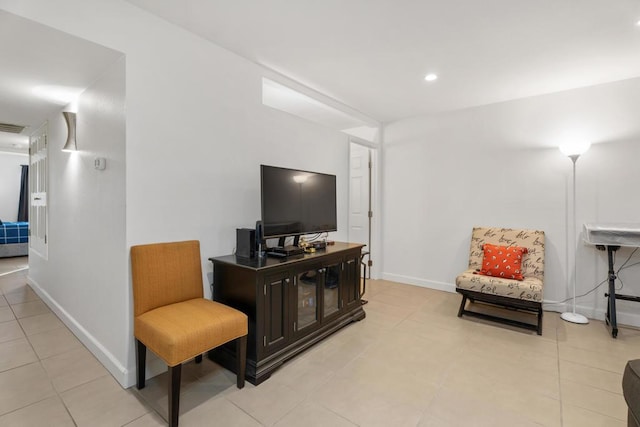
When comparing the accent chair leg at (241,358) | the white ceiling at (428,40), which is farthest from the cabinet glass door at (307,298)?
the white ceiling at (428,40)

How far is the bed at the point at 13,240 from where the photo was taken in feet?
20.3

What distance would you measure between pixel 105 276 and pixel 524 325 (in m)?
3.83

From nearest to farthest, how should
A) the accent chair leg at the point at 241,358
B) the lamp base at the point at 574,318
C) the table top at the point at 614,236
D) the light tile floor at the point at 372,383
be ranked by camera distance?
the light tile floor at the point at 372,383
the accent chair leg at the point at 241,358
the table top at the point at 614,236
the lamp base at the point at 574,318

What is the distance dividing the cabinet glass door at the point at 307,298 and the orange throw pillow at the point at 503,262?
2056mm

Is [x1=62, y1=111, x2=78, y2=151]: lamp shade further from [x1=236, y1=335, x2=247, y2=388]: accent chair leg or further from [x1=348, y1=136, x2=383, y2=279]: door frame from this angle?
[x1=348, y1=136, x2=383, y2=279]: door frame

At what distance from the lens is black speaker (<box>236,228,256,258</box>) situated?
2.45m

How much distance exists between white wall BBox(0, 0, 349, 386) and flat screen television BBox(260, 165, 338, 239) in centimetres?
40

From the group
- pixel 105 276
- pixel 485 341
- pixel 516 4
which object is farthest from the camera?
pixel 485 341

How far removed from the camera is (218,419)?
1.76 metres

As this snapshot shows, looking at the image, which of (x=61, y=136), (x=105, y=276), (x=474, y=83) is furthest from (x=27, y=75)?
(x=474, y=83)

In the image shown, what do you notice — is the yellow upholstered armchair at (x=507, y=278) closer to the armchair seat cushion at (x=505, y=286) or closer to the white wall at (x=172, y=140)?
the armchair seat cushion at (x=505, y=286)

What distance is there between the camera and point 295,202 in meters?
2.77

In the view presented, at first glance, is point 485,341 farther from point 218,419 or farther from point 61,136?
point 61,136

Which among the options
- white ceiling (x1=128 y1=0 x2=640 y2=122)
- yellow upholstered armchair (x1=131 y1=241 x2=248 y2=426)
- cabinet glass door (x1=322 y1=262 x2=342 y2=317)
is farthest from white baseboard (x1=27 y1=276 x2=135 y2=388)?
white ceiling (x1=128 y1=0 x2=640 y2=122)
